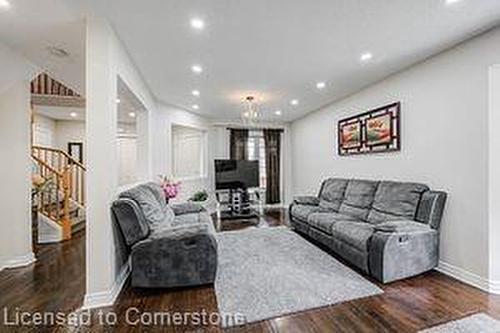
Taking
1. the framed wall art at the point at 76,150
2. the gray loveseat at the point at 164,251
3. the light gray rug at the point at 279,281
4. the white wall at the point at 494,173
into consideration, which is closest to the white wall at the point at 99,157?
the gray loveseat at the point at 164,251

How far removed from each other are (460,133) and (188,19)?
312cm

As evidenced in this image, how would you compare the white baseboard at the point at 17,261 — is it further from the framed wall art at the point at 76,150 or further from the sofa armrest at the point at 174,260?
the framed wall art at the point at 76,150

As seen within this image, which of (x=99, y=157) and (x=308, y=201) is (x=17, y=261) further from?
(x=308, y=201)

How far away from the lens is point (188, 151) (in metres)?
7.36

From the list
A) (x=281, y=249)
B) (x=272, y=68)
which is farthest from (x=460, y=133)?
(x=281, y=249)

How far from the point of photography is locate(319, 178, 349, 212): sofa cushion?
188 inches

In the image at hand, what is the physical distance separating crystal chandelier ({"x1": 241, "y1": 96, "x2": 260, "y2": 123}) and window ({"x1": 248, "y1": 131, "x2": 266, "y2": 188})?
1.65ft

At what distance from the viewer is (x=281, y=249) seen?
13.0 ft

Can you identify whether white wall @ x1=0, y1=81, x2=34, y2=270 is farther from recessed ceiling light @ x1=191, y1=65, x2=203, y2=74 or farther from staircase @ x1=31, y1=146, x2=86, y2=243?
recessed ceiling light @ x1=191, y1=65, x2=203, y2=74

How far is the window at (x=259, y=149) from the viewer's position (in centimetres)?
776

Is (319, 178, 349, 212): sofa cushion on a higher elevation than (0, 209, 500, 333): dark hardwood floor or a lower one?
higher

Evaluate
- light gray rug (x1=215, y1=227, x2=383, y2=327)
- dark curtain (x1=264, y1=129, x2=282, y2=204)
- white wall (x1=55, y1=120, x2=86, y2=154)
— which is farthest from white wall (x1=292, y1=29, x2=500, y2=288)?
white wall (x1=55, y1=120, x2=86, y2=154)

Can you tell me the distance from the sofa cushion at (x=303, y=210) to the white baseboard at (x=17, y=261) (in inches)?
160

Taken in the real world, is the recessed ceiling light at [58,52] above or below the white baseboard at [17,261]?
above
